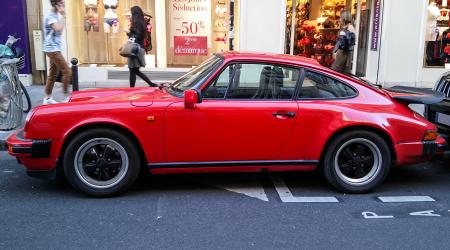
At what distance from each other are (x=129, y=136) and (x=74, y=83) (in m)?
3.86

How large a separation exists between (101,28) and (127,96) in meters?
7.18

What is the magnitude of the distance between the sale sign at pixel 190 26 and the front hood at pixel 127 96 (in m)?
6.36

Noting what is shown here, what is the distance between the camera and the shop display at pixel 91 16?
11.4m

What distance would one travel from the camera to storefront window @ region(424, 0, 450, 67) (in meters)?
11.7

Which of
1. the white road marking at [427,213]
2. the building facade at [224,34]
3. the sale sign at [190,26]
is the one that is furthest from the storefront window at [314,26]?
the white road marking at [427,213]

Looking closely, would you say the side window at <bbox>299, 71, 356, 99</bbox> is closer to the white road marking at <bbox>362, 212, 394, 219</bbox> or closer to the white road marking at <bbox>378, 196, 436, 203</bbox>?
the white road marking at <bbox>378, 196, 436, 203</bbox>

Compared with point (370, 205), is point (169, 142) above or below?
above

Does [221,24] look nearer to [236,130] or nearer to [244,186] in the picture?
[244,186]

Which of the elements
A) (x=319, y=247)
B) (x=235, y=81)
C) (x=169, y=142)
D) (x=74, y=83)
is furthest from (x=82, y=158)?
(x=74, y=83)

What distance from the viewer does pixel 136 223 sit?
4184 mm

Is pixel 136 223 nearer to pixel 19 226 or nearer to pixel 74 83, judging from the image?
pixel 19 226

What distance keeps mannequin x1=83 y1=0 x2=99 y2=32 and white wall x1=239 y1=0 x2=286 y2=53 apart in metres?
3.44

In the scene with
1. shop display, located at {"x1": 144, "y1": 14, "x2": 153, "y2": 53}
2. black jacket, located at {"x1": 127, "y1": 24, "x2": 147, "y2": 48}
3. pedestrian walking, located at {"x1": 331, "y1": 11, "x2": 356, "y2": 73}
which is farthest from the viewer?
shop display, located at {"x1": 144, "y1": 14, "x2": 153, "y2": 53}

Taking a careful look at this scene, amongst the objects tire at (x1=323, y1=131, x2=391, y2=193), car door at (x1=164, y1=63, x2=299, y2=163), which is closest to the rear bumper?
tire at (x1=323, y1=131, x2=391, y2=193)
